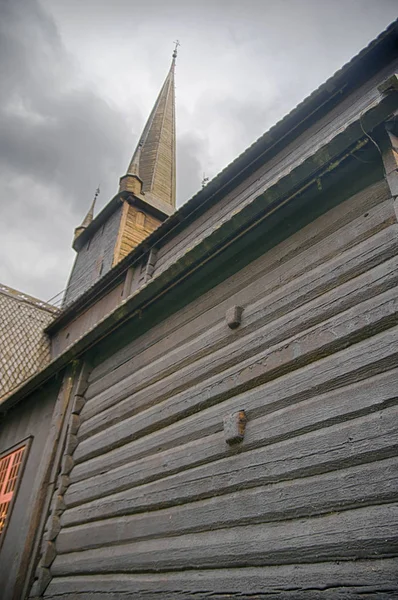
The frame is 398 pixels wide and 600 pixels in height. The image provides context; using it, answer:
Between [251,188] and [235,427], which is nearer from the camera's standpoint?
[235,427]

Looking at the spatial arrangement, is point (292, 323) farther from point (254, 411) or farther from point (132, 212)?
point (132, 212)

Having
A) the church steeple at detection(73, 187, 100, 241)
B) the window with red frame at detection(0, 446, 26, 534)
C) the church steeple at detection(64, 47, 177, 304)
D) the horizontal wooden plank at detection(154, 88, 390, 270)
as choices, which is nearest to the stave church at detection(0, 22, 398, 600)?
the horizontal wooden plank at detection(154, 88, 390, 270)

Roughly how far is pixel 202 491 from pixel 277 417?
3.09 feet

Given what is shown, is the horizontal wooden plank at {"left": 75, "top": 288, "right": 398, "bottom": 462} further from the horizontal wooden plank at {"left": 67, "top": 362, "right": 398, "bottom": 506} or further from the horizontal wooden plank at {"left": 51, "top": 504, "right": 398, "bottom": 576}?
the horizontal wooden plank at {"left": 51, "top": 504, "right": 398, "bottom": 576}

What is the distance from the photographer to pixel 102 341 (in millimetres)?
6234

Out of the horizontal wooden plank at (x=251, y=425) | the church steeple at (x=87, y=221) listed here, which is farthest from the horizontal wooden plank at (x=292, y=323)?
the church steeple at (x=87, y=221)

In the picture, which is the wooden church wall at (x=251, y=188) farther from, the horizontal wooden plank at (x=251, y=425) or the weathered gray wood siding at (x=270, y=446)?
the horizontal wooden plank at (x=251, y=425)

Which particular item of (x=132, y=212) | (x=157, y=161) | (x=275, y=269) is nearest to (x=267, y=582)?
(x=275, y=269)

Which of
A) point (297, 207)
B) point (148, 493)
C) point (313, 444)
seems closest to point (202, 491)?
point (148, 493)

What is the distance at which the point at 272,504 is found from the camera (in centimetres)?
306

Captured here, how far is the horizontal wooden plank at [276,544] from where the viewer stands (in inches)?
96.6

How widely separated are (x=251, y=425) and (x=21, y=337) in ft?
40.5

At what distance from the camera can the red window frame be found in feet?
23.3

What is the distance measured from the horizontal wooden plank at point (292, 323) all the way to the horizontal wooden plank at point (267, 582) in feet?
5.21
